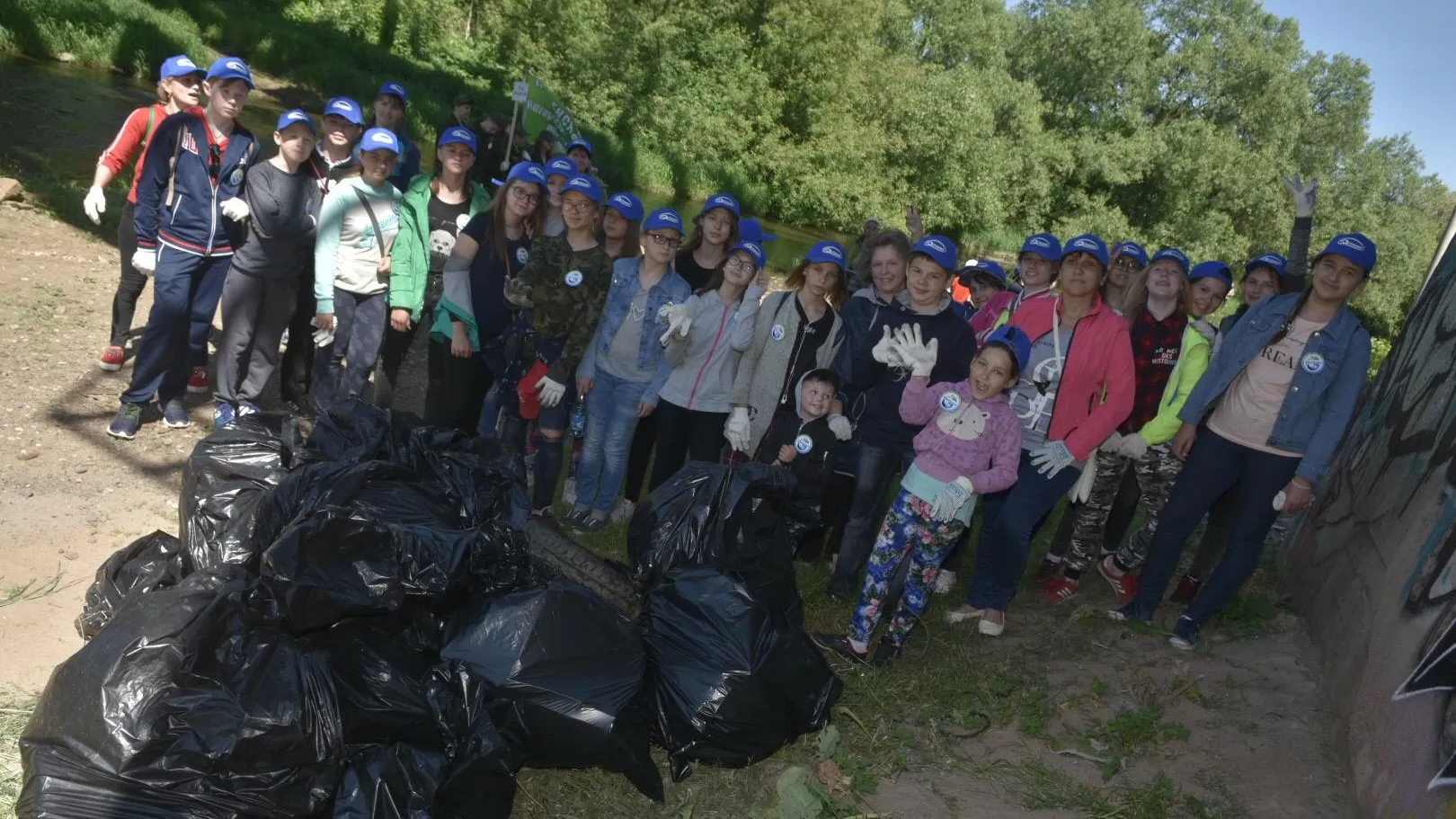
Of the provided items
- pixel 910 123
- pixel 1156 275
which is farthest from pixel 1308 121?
pixel 1156 275

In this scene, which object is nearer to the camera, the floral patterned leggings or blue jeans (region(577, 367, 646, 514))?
the floral patterned leggings

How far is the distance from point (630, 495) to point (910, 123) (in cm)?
2309

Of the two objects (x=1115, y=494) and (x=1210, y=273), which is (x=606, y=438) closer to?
(x=1115, y=494)

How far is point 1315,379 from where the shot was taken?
12.2ft

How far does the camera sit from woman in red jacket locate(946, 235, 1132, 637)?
3.81m

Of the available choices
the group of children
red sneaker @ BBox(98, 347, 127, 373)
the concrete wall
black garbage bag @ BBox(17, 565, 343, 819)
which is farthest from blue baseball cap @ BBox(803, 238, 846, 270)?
red sneaker @ BBox(98, 347, 127, 373)

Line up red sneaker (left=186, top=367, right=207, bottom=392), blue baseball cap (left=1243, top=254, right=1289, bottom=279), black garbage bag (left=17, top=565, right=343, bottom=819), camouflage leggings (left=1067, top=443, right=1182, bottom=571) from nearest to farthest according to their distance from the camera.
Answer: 1. black garbage bag (left=17, top=565, right=343, bottom=819)
2. camouflage leggings (left=1067, top=443, right=1182, bottom=571)
3. blue baseball cap (left=1243, top=254, right=1289, bottom=279)
4. red sneaker (left=186, top=367, right=207, bottom=392)

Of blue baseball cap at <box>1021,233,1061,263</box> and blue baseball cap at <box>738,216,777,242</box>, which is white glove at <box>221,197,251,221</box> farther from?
blue baseball cap at <box>1021,233,1061,263</box>

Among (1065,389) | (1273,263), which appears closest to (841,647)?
(1065,389)

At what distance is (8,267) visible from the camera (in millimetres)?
6117

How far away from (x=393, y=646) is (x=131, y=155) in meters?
3.30

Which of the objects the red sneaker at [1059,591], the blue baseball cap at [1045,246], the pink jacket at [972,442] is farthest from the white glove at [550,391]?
the red sneaker at [1059,591]

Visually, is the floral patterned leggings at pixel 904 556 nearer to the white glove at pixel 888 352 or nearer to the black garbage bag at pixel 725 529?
the black garbage bag at pixel 725 529

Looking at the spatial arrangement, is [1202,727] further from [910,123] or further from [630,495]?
[910,123]
